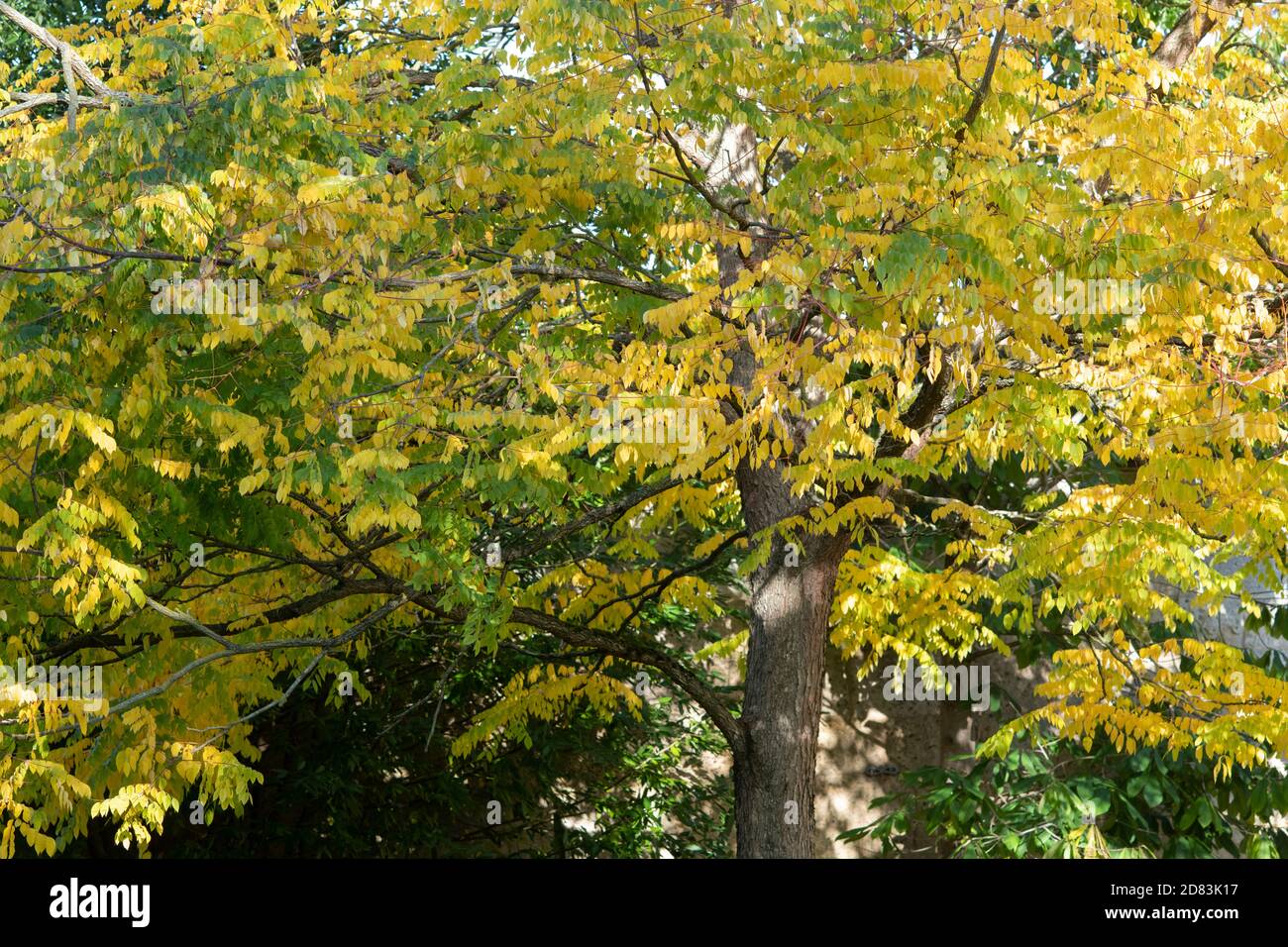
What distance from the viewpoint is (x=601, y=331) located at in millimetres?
8992

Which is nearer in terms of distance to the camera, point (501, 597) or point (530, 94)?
point (530, 94)

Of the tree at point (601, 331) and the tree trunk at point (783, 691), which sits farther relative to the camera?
the tree trunk at point (783, 691)

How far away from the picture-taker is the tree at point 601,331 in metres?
6.14

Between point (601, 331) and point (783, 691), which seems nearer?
point (783, 691)

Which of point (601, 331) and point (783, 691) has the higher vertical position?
point (601, 331)

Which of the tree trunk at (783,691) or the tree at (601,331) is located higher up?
the tree at (601,331)

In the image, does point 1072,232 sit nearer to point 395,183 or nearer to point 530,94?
point 530,94

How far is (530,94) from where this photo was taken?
22.7 feet

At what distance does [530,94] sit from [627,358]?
1.42 metres

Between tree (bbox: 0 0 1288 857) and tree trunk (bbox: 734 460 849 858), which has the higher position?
tree (bbox: 0 0 1288 857)

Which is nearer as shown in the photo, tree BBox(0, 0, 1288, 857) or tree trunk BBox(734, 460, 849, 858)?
tree BBox(0, 0, 1288, 857)

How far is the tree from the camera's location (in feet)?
20.1
